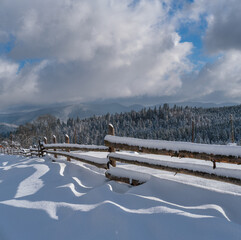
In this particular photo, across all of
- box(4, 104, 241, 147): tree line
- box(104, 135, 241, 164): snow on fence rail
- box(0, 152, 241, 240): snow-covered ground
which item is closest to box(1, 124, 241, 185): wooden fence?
box(104, 135, 241, 164): snow on fence rail

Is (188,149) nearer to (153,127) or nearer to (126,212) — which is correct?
(126,212)

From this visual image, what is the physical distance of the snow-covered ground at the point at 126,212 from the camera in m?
2.57

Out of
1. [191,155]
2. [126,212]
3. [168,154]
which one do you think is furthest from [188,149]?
[126,212]

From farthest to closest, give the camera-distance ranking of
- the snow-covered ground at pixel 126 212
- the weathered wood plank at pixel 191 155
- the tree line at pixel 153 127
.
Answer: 1. the tree line at pixel 153 127
2. the weathered wood plank at pixel 191 155
3. the snow-covered ground at pixel 126 212

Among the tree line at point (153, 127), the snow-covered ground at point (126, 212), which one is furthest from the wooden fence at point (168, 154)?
the tree line at point (153, 127)

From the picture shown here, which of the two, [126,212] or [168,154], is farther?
[168,154]

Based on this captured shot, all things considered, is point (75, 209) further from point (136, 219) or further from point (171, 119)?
point (171, 119)

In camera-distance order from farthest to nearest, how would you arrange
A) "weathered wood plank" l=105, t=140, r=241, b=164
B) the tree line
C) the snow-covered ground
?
the tree line, "weathered wood plank" l=105, t=140, r=241, b=164, the snow-covered ground

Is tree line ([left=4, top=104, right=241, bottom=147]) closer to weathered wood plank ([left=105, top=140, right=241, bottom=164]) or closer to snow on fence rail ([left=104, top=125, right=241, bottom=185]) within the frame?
snow on fence rail ([left=104, top=125, right=241, bottom=185])

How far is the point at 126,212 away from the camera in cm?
305

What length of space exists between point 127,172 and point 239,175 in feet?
8.16

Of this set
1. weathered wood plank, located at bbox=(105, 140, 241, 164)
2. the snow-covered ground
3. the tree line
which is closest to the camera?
the snow-covered ground

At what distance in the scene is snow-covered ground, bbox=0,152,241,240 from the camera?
101 inches

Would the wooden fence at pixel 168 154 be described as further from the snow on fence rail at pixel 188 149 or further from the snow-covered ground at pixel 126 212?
the snow-covered ground at pixel 126 212
